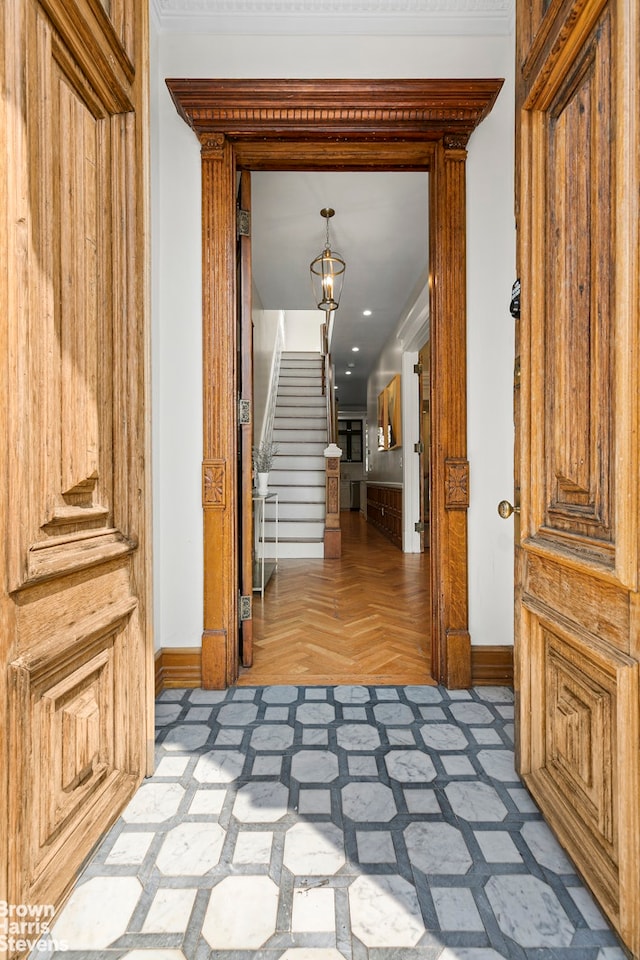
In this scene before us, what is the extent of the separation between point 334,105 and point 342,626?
2409 millimetres

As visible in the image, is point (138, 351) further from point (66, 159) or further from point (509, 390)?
point (509, 390)

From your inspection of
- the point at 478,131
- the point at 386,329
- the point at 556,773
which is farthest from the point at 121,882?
the point at 386,329

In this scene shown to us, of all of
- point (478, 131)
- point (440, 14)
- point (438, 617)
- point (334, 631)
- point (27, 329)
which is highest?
point (440, 14)

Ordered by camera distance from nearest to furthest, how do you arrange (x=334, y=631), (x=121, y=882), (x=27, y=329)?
(x=27, y=329) < (x=121, y=882) < (x=334, y=631)

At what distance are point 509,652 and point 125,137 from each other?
2.20 m

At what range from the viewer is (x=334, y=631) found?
2531 millimetres

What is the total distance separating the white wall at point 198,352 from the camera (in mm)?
1930

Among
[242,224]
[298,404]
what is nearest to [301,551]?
[298,404]

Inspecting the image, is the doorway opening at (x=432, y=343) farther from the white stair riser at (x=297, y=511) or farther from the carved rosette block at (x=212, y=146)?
the white stair riser at (x=297, y=511)

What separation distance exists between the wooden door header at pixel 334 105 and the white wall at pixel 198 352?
0.15 m

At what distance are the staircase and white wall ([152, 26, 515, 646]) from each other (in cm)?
268

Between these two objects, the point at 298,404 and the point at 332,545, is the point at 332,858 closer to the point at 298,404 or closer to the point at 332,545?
the point at 332,545

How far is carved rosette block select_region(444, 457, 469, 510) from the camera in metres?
1.92

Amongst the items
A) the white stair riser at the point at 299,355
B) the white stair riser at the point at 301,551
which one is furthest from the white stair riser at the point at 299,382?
the white stair riser at the point at 301,551
